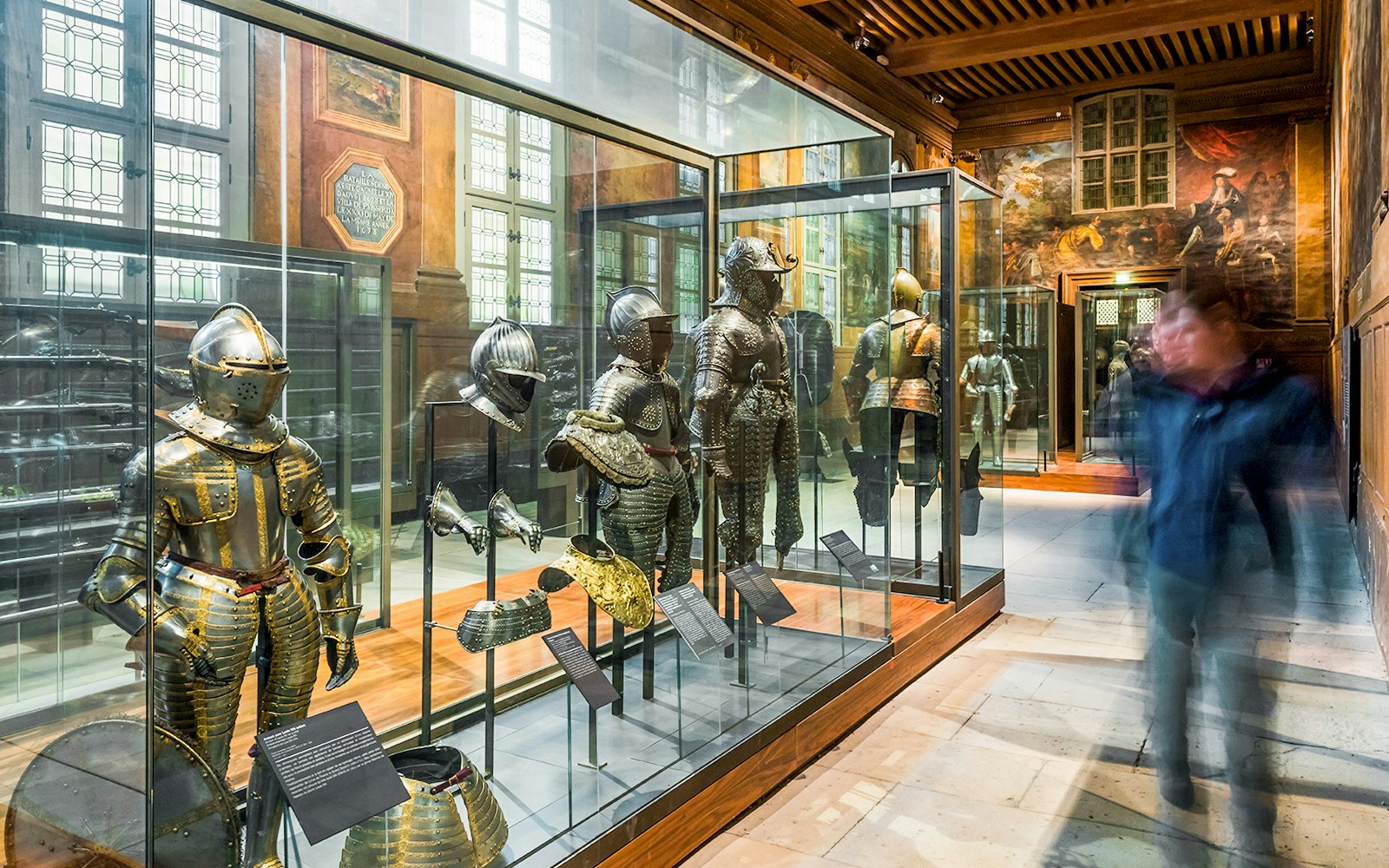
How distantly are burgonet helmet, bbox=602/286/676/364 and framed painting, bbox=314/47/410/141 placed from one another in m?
0.96

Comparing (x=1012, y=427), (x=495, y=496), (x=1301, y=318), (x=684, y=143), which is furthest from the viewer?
(x=1301, y=318)

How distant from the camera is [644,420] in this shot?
3.59 m

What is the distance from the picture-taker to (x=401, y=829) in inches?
87.7

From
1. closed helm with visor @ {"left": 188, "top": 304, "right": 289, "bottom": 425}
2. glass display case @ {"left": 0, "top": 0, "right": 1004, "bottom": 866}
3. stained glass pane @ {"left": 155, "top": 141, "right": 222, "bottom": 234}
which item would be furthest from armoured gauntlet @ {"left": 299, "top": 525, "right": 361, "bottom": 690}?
stained glass pane @ {"left": 155, "top": 141, "right": 222, "bottom": 234}

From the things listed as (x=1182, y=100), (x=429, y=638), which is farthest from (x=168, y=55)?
(x=1182, y=100)

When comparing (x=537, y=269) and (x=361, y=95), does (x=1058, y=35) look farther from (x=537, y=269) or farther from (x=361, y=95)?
(x=361, y=95)

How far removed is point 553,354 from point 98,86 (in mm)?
1979

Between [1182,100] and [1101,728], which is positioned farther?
[1182,100]

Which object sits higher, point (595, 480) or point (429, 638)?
point (595, 480)

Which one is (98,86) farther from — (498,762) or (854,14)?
(854,14)

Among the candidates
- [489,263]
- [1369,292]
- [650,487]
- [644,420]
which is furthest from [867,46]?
[489,263]

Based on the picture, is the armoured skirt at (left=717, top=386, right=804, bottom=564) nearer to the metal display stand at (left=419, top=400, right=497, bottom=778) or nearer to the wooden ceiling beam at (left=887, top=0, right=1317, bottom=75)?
the metal display stand at (left=419, top=400, right=497, bottom=778)

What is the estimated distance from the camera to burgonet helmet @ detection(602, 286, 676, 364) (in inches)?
140

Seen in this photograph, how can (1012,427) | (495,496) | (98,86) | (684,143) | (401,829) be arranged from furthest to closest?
1. (1012,427)
2. (684,143)
3. (495,496)
4. (401,829)
5. (98,86)
